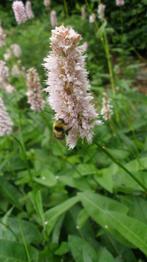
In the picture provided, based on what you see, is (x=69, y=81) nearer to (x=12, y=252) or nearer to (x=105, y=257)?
(x=105, y=257)

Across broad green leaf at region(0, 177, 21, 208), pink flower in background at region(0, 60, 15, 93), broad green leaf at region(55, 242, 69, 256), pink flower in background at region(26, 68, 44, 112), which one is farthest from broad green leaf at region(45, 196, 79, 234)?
pink flower in background at region(0, 60, 15, 93)

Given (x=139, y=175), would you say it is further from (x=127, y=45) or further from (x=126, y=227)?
(x=127, y=45)

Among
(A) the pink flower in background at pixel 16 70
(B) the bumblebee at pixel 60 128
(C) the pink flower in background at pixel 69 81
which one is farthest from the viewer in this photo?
(A) the pink flower in background at pixel 16 70

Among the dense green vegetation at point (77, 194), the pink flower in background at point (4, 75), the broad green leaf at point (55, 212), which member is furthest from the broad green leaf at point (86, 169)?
the pink flower in background at point (4, 75)

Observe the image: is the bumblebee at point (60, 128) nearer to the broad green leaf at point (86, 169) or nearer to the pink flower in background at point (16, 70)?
the broad green leaf at point (86, 169)

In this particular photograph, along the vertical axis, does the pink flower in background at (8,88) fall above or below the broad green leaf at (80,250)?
above

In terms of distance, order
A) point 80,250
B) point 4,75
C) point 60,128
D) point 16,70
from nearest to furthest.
Answer: point 60,128 → point 80,250 → point 4,75 → point 16,70

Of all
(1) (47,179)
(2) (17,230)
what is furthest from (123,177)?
(2) (17,230)
